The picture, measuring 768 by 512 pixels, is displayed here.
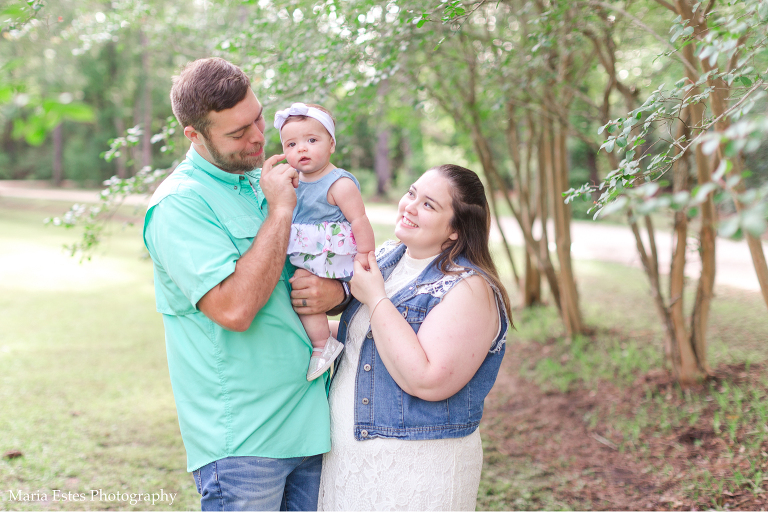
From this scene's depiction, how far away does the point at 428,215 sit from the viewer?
1979 millimetres

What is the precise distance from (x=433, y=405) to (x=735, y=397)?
124 inches

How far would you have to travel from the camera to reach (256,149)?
1.99 meters

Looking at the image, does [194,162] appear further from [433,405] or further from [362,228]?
[433,405]

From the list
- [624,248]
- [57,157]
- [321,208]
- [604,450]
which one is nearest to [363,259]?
[321,208]

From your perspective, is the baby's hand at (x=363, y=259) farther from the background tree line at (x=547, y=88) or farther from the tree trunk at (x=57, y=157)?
the tree trunk at (x=57, y=157)

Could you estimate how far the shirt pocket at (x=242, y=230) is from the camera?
184cm

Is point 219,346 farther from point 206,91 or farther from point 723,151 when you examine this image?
point 723,151

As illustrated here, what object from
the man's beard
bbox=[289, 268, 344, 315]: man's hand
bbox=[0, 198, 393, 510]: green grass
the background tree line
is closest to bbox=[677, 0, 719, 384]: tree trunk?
the background tree line

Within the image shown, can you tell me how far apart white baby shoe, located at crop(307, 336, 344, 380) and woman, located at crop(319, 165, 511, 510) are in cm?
8

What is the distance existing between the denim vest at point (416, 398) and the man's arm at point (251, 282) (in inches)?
18.4

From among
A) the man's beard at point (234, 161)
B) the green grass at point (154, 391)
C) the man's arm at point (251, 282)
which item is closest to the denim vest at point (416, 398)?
the man's arm at point (251, 282)

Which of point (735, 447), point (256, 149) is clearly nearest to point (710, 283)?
point (735, 447)

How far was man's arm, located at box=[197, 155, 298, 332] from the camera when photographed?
5.44 feet

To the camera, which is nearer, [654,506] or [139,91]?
[654,506]
